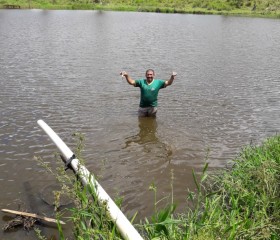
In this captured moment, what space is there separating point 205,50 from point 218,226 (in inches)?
992

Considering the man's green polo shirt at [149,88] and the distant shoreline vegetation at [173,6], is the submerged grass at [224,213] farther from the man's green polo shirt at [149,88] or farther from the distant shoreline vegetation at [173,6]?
the distant shoreline vegetation at [173,6]

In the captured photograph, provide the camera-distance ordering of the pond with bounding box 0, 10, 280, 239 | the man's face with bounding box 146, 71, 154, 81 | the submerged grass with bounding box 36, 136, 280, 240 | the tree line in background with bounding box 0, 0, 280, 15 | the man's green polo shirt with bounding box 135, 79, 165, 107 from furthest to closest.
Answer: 1. the tree line in background with bounding box 0, 0, 280, 15
2. the man's green polo shirt with bounding box 135, 79, 165, 107
3. the man's face with bounding box 146, 71, 154, 81
4. the pond with bounding box 0, 10, 280, 239
5. the submerged grass with bounding box 36, 136, 280, 240

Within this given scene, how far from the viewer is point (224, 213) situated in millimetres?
5391

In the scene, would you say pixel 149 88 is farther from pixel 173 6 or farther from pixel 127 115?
pixel 173 6

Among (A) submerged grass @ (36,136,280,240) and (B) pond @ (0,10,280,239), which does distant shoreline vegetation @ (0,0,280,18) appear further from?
(A) submerged grass @ (36,136,280,240)

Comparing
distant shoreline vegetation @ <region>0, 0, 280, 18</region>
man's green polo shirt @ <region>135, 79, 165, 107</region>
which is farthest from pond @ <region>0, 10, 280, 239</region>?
distant shoreline vegetation @ <region>0, 0, 280, 18</region>

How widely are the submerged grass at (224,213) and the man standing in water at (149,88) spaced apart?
4329 mm

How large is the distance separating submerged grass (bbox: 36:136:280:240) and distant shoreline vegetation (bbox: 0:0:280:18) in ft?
236

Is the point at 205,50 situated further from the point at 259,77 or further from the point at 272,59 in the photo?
the point at 259,77

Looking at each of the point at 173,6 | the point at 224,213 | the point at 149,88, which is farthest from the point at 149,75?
the point at 173,6

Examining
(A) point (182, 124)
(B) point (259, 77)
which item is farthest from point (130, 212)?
(B) point (259, 77)

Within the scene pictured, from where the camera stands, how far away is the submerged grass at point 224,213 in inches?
172

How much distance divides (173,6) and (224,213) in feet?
290

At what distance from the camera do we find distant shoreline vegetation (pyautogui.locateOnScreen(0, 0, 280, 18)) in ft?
254
